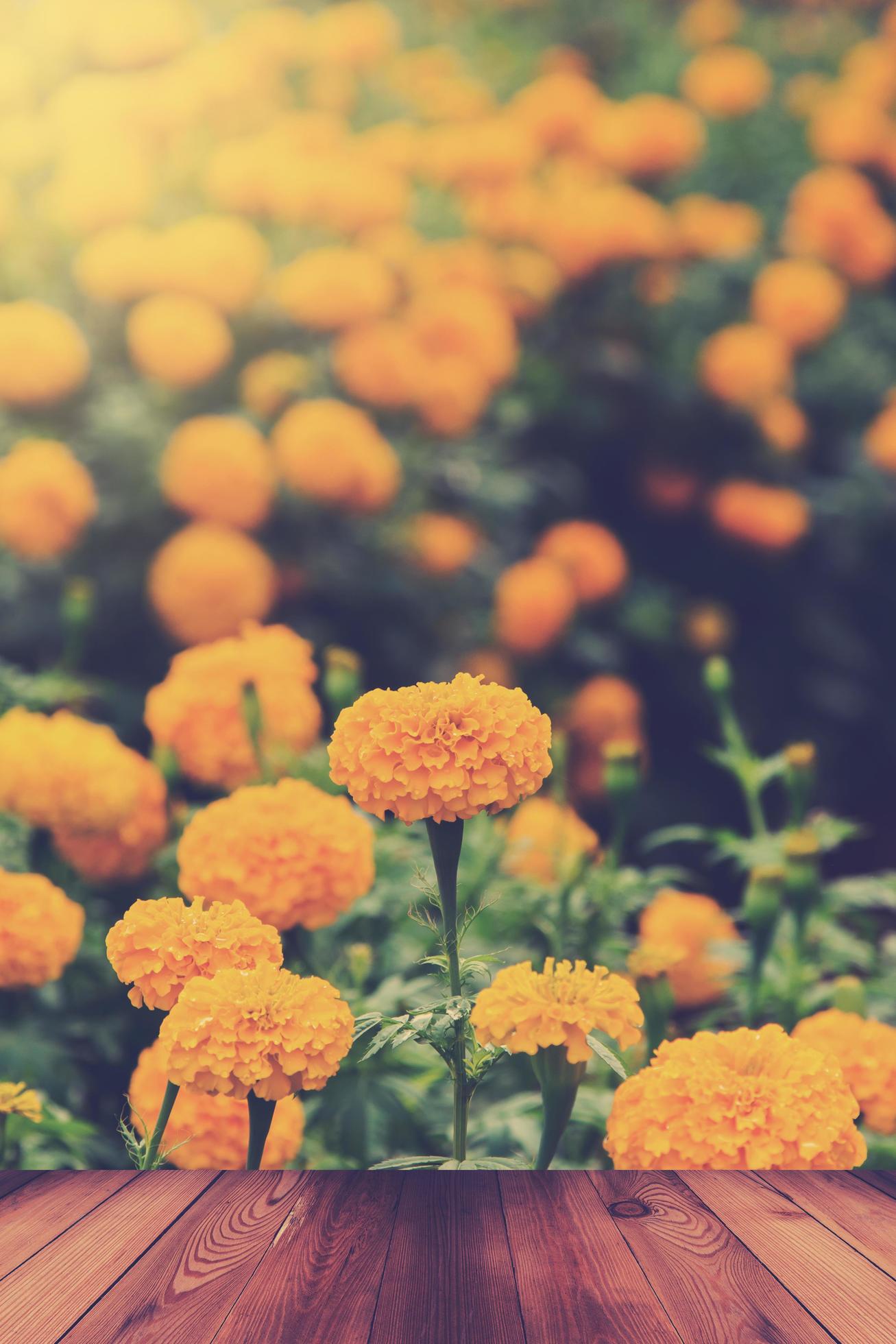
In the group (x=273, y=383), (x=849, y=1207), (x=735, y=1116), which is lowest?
(x=849, y=1207)

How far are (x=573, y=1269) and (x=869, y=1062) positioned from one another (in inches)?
12.7

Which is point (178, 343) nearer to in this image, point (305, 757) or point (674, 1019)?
point (305, 757)

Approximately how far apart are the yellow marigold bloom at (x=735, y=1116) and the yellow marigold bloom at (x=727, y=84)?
2545 mm

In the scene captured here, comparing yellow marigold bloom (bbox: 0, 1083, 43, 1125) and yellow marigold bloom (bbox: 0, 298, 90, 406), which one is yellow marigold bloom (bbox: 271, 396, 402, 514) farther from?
yellow marigold bloom (bbox: 0, 1083, 43, 1125)

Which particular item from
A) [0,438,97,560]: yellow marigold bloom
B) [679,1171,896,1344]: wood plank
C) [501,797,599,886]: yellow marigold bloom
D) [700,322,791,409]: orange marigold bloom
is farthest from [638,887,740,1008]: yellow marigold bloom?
[700,322,791,409]: orange marigold bloom

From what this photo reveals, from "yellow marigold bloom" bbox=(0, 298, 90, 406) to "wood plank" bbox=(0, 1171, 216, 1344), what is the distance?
4.05ft

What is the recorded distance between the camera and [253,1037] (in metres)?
0.71

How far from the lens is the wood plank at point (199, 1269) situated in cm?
68

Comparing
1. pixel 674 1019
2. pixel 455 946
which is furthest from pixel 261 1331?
pixel 674 1019

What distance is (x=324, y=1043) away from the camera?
72cm

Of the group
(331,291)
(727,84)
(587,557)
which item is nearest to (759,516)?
(587,557)

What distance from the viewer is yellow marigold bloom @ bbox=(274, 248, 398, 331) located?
184 cm

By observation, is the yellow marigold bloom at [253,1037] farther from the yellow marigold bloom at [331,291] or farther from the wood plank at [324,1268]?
the yellow marigold bloom at [331,291]

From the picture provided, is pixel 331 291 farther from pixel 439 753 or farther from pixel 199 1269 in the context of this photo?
pixel 199 1269
